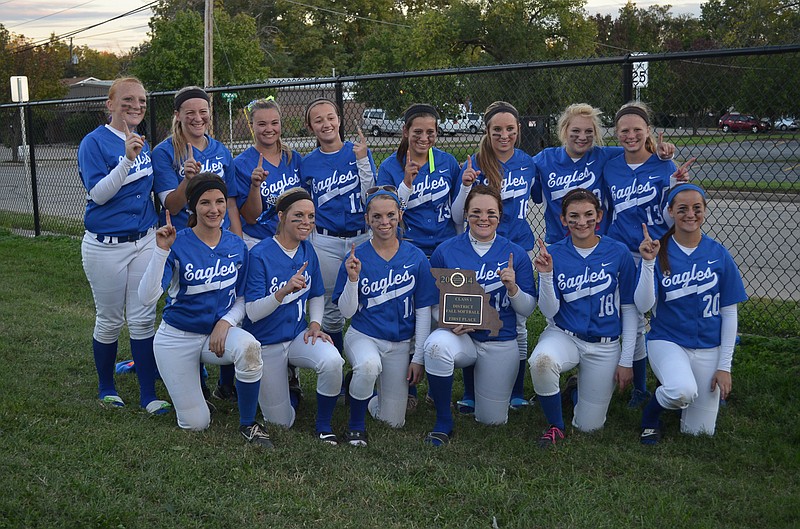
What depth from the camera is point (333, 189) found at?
5.36 metres

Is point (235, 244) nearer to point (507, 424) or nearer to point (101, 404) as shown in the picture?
point (101, 404)

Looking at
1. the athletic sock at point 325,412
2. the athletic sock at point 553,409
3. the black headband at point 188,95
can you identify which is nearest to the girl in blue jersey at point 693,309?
the athletic sock at point 553,409

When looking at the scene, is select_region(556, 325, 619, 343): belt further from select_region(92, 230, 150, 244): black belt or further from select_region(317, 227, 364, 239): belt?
select_region(92, 230, 150, 244): black belt

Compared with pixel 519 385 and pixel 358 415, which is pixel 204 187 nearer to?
pixel 358 415

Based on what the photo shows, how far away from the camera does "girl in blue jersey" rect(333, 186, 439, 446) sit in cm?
475

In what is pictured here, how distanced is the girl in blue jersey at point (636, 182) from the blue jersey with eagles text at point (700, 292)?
12.8 inches

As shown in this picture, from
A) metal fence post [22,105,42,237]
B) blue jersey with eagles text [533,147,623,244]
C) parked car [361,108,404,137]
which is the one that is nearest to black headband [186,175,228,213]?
blue jersey with eagles text [533,147,623,244]

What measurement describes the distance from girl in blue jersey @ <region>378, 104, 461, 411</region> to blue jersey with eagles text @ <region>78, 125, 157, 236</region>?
1.56 m

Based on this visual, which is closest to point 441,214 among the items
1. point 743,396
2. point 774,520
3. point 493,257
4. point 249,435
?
point 493,257

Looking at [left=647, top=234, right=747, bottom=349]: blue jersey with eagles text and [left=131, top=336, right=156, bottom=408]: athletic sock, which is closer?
[left=647, top=234, right=747, bottom=349]: blue jersey with eagles text

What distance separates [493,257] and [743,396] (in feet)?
6.21

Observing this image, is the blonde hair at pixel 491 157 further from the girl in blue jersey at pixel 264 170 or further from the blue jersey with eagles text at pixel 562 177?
the girl in blue jersey at pixel 264 170

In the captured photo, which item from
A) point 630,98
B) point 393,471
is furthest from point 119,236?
point 630,98

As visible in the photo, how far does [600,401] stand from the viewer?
471 cm
